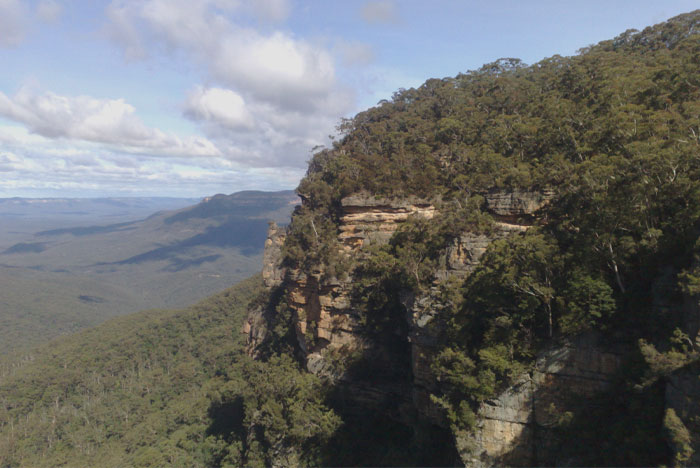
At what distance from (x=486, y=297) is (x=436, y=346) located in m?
4.20

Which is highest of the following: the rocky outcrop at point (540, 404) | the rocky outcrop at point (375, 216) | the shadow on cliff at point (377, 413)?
the rocky outcrop at point (375, 216)

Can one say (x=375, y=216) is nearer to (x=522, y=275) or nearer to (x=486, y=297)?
(x=486, y=297)

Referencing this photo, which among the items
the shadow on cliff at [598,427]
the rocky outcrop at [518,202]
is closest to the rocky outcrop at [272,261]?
the rocky outcrop at [518,202]

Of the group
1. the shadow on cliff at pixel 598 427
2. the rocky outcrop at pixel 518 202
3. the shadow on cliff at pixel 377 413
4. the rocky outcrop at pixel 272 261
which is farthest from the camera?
the rocky outcrop at pixel 272 261

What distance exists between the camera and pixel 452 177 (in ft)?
95.6

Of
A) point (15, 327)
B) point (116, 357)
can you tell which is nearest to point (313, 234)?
point (116, 357)

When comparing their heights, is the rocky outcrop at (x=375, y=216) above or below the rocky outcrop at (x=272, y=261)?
above

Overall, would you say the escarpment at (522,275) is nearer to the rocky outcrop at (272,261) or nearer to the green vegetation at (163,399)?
the rocky outcrop at (272,261)

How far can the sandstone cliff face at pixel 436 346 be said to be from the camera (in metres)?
15.8

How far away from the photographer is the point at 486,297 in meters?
18.3

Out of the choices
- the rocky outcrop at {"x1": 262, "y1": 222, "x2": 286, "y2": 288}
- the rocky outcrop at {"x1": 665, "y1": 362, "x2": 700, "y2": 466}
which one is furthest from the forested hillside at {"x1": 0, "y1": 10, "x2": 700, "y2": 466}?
the rocky outcrop at {"x1": 262, "y1": 222, "x2": 286, "y2": 288}

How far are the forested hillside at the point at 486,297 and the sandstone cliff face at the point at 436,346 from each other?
0.31 feet

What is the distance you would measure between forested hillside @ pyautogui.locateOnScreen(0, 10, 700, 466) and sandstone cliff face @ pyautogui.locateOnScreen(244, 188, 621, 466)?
0.10 meters

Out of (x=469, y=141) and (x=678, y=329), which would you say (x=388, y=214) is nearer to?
(x=469, y=141)
